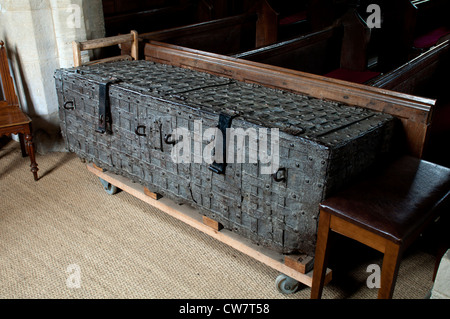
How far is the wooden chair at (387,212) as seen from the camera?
5.45ft

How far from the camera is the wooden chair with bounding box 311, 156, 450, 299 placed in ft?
5.45

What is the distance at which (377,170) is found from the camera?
205 centimetres

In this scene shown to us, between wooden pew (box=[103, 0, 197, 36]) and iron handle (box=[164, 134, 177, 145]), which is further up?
wooden pew (box=[103, 0, 197, 36])

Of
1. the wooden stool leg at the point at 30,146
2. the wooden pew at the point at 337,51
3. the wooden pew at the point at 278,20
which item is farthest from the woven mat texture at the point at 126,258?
the wooden pew at the point at 278,20

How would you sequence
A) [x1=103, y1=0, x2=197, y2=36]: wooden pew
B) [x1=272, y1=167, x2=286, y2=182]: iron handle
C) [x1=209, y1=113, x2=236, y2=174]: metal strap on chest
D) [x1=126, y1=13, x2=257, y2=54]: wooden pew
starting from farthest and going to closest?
[x1=103, y1=0, x2=197, y2=36]: wooden pew
[x1=126, y1=13, x2=257, y2=54]: wooden pew
[x1=209, y1=113, x2=236, y2=174]: metal strap on chest
[x1=272, y1=167, x2=286, y2=182]: iron handle

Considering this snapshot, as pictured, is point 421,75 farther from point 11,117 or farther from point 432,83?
point 11,117

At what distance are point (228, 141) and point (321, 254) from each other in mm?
650

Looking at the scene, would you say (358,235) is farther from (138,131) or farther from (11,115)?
(11,115)

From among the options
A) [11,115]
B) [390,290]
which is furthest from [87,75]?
[390,290]

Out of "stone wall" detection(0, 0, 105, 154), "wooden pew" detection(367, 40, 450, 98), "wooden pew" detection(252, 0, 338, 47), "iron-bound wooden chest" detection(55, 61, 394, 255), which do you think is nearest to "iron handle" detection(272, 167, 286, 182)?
"iron-bound wooden chest" detection(55, 61, 394, 255)

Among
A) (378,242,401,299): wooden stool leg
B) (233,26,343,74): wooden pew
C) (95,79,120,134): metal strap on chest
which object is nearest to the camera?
(378,242,401,299): wooden stool leg

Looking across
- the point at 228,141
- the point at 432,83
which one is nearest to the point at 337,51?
the point at 432,83

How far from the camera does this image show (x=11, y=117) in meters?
3.17

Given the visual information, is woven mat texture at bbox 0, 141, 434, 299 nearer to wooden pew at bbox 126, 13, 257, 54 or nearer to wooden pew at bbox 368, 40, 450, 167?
wooden pew at bbox 368, 40, 450, 167
